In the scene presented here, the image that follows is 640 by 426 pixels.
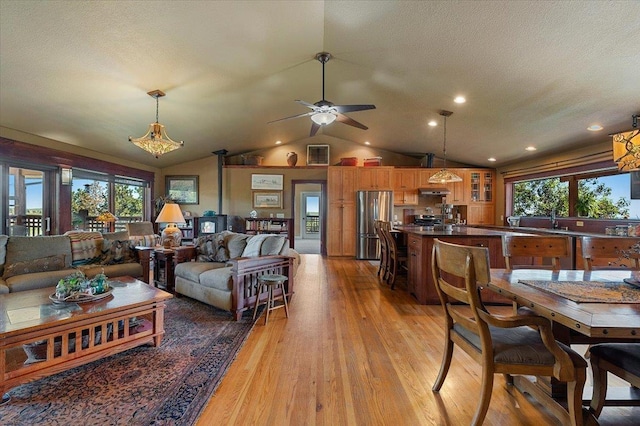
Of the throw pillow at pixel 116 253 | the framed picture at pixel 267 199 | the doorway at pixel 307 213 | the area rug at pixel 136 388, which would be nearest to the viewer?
the area rug at pixel 136 388

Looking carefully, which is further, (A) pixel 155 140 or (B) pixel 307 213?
(B) pixel 307 213

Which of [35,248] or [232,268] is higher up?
[35,248]

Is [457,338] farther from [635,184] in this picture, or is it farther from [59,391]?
[635,184]

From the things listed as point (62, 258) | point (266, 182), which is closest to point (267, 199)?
point (266, 182)

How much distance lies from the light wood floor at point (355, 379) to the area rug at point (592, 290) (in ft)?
2.49

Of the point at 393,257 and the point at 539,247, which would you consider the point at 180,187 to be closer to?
the point at 393,257

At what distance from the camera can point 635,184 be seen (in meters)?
4.00

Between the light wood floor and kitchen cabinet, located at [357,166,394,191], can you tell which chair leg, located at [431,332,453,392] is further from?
kitchen cabinet, located at [357,166,394,191]

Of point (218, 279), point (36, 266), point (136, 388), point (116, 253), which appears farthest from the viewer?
point (116, 253)

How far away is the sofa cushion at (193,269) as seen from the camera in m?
3.50

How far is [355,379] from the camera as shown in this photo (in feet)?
6.54

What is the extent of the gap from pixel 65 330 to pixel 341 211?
19.2ft

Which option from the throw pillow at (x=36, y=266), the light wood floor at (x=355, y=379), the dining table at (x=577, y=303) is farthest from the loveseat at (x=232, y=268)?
the dining table at (x=577, y=303)

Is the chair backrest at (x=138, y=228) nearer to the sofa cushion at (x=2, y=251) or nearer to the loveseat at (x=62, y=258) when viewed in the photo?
the loveseat at (x=62, y=258)
